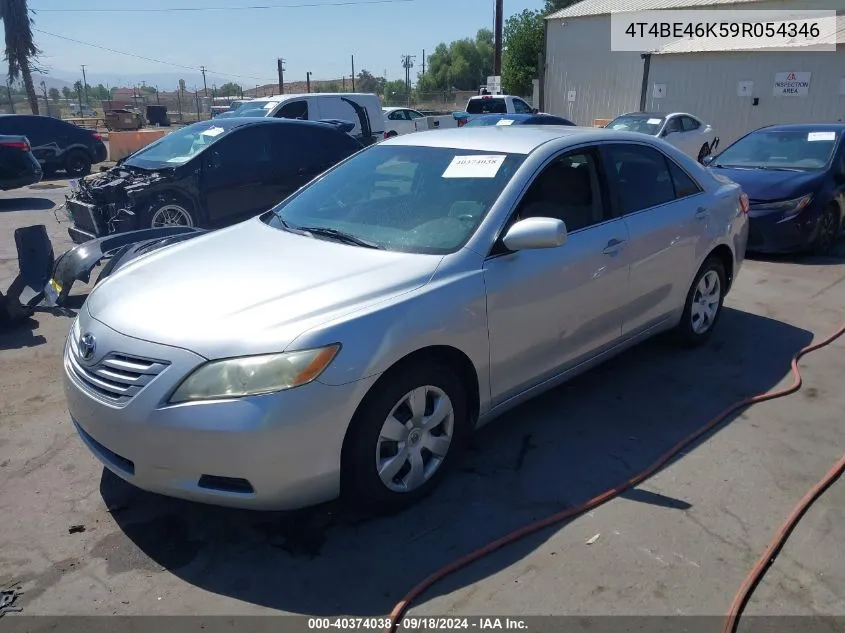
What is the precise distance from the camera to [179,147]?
8.74 metres

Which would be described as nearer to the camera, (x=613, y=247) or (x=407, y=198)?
(x=407, y=198)

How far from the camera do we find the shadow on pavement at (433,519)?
2818 millimetres

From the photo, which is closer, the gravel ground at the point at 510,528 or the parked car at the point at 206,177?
the gravel ground at the point at 510,528

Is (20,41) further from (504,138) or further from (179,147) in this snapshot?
(504,138)

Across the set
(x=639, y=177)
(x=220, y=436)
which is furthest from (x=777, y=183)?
(x=220, y=436)

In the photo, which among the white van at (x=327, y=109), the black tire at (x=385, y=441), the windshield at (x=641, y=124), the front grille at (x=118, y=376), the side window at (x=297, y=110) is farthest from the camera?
the windshield at (x=641, y=124)

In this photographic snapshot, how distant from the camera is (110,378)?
9.53 ft

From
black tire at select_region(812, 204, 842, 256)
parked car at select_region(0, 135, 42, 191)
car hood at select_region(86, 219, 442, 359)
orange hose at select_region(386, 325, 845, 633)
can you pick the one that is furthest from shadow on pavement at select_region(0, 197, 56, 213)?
orange hose at select_region(386, 325, 845, 633)

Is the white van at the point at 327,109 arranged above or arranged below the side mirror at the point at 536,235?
above

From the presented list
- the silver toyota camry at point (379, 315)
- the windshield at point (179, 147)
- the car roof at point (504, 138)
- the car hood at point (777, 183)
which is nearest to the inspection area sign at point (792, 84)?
the car hood at point (777, 183)

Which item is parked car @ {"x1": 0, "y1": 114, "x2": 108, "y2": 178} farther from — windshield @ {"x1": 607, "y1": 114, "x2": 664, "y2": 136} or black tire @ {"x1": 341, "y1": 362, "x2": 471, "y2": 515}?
black tire @ {"x1": 341, "y1": 362, "x2": 471, "y2": 515}

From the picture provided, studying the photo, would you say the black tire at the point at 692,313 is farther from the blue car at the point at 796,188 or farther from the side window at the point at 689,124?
the side window at the point at 689,124

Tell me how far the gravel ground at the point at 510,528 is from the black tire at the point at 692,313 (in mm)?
653
